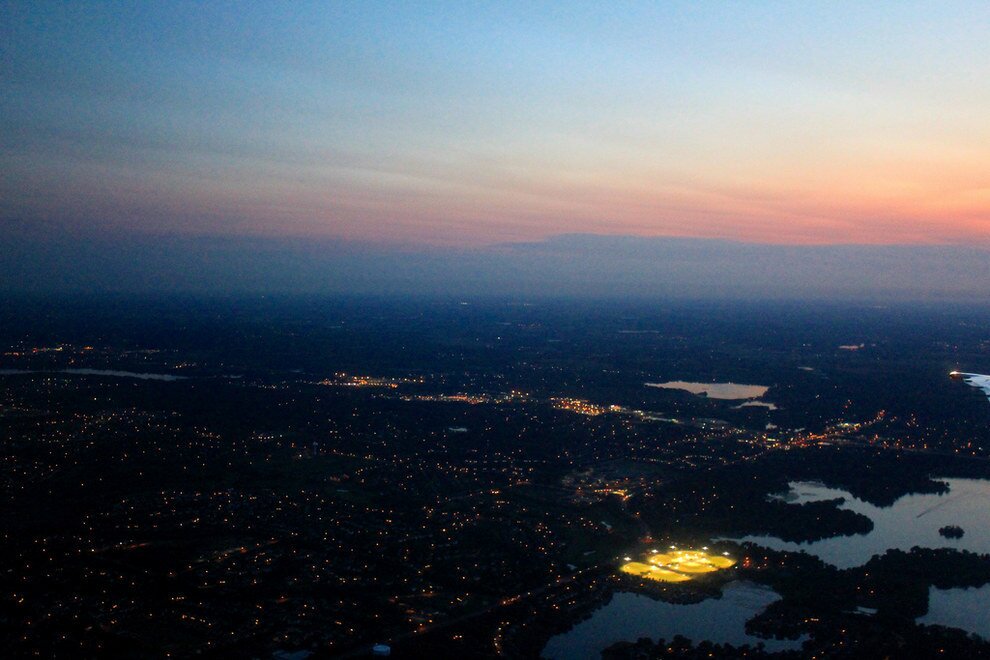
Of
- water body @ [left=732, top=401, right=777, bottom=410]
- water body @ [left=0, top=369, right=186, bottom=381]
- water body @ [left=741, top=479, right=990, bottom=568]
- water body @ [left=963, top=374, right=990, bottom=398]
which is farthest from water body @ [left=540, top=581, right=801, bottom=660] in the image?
water body @ [left=0, top=369, right=186, bottom=381]

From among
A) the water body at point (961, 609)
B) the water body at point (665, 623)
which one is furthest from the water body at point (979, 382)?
the water body at point (665, 623)

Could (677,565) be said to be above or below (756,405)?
above

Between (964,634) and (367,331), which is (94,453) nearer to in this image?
(964,634)

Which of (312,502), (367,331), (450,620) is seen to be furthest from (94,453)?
(367,331)

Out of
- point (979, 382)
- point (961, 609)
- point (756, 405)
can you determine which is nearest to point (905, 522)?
point (961, 609)

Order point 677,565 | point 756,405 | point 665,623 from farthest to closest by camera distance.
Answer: point 756,405 → point 677,565 → point 665,623

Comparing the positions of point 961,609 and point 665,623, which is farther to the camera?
point 961,609

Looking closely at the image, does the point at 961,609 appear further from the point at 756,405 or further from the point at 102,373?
the point at 102,373

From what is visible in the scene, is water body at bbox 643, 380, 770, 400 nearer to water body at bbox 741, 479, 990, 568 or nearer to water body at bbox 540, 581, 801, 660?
water body at bbox 741, 479, 990, 568
